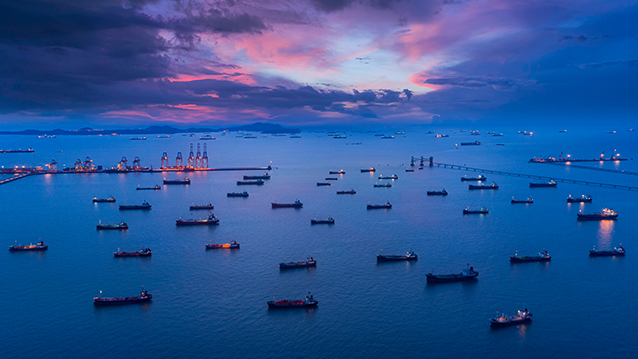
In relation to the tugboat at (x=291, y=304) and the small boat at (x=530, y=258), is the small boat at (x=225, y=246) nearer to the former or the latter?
the tugboat at (x=291, y=304)

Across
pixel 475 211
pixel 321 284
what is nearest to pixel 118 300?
pixel 321 284

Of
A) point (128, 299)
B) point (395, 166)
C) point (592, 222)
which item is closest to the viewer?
point (128, 299)

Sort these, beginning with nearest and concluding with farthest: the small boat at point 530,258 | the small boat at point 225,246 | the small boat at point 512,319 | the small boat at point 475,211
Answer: the small boat at point 512,319
the small boat at point 530,258
the small boat at point 225,246
the small boat at point 475,211

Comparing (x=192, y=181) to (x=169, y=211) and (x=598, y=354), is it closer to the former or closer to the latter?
(x=169, y=211)

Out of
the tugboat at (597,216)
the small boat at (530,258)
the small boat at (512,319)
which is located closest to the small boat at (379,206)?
the small boat at (530,258)

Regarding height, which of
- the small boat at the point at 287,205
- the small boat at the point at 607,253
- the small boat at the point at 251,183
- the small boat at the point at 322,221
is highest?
the small boat at the point at 251,183

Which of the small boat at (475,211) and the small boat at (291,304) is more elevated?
the small boat at (475,211)

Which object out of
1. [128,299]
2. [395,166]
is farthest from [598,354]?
[395,166]
